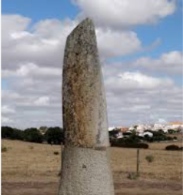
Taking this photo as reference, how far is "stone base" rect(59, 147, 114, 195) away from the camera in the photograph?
26.6 ft

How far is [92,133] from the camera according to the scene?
26.5 feet

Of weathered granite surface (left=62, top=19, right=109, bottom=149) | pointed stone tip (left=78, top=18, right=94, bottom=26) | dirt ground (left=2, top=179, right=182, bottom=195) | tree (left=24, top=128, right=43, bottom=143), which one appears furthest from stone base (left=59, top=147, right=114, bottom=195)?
tree (left=24, top=128, right=43, bottom=143)

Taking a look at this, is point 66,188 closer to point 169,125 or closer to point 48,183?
point 48,183

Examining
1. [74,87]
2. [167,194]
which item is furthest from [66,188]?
[167,194]

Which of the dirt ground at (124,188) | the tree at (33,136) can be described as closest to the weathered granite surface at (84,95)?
the dirt ground at (124,188)

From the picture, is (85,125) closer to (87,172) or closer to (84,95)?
(84,95)

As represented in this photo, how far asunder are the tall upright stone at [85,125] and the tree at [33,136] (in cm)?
5914

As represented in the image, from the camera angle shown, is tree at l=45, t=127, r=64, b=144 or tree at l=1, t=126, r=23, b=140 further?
tree at l=1, t=126, r=23, b=140

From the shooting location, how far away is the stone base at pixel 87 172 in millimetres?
Answer: 8094

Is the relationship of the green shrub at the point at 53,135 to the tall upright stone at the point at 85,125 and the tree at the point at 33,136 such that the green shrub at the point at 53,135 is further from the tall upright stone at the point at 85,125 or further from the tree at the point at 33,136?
the tall upright stone at the point at 85,125

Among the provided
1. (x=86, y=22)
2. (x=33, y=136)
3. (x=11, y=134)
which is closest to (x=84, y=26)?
(x=86, y=22)

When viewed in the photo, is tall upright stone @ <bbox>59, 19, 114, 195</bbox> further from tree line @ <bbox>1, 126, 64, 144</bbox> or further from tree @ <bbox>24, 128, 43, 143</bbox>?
tree @ <bbox>24, 128, 43, 143</bbox>

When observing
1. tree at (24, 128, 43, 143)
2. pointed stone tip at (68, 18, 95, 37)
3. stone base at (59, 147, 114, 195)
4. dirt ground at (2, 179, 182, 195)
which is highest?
pointed stone tip at (68, 18, 95, 37)

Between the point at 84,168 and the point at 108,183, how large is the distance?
0.48m
